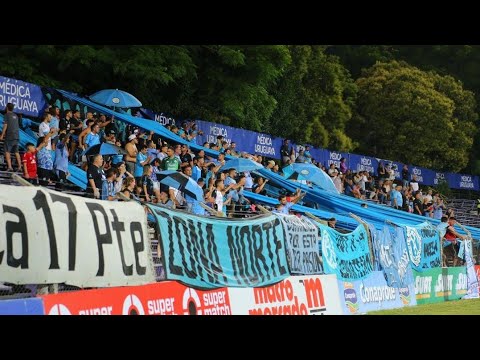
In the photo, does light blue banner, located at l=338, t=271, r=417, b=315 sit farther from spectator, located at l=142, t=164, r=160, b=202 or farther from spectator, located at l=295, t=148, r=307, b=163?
spectator, located at l=295, t=148, r=307, b=163

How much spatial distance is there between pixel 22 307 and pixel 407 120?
53189 millimetres

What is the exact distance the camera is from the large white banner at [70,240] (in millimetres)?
10812

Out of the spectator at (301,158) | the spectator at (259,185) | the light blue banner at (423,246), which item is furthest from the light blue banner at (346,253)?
the spectator at (301,158)

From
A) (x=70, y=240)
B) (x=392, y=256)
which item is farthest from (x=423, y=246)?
(x=70, y=240)

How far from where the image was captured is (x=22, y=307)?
34.0 feet

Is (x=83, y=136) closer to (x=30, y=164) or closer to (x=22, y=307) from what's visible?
(x=30, y=164)

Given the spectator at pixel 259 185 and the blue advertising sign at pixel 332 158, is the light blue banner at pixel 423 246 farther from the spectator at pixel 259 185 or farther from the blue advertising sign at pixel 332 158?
the blue advertising sign at pixel 332 158

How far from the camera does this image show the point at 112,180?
56.2ft

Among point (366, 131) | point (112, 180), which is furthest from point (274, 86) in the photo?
point (112, 180)

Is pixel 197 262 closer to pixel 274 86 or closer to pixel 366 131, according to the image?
pixel 274 86

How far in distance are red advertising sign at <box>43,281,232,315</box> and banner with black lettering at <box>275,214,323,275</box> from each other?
8.89 feet
